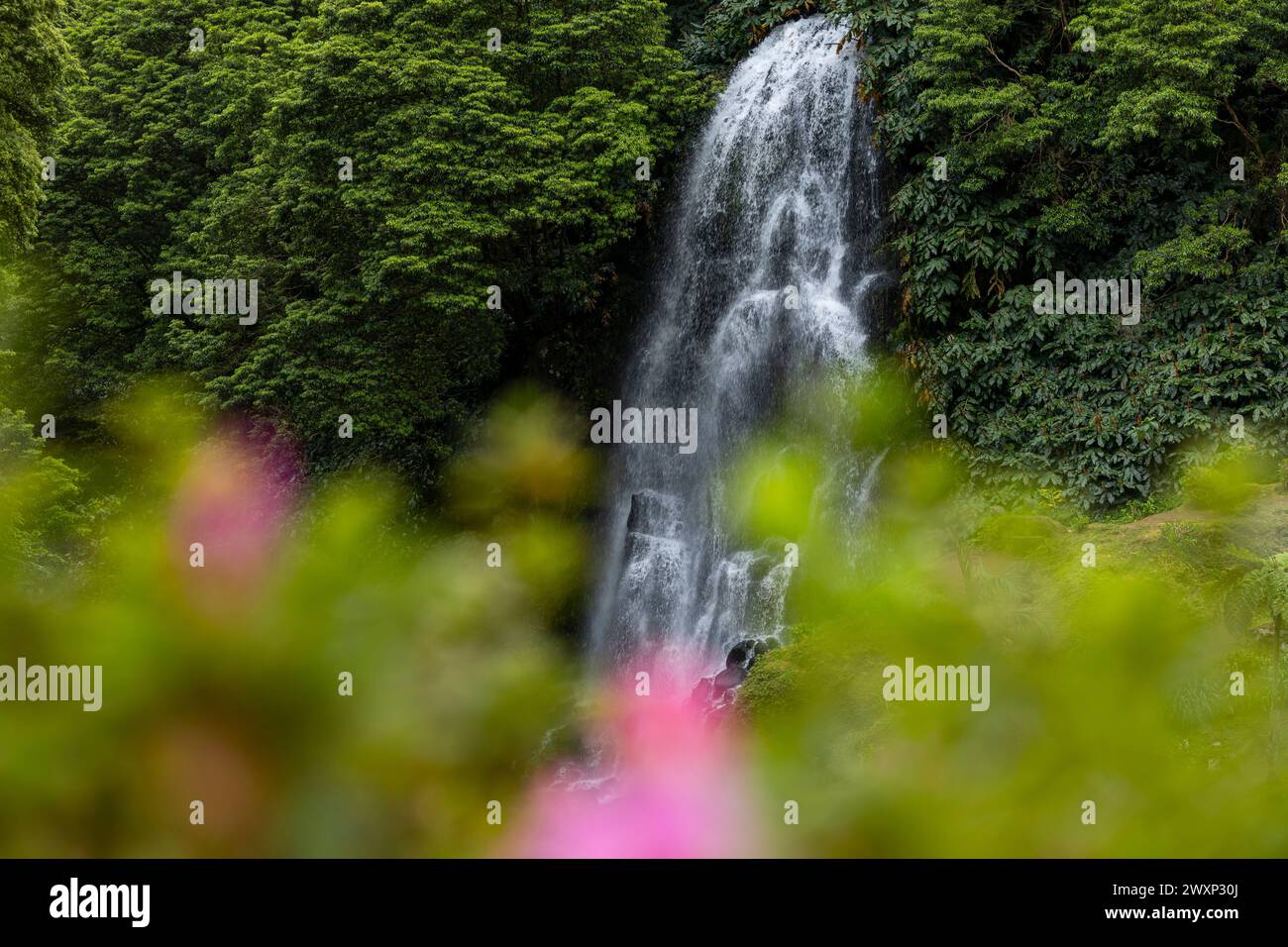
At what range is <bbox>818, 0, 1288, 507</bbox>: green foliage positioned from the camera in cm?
1324

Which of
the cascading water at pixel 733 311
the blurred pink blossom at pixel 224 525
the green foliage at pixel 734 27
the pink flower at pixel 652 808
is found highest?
the green foliage at pixel 734 27

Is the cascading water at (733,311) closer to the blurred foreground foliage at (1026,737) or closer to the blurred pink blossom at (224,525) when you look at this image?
the blurred foreground foliage at (1026,737)

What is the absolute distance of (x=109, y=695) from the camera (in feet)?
3.86

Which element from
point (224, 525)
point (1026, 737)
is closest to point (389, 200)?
point (224, 525)

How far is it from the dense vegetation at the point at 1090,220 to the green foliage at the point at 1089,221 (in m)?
0.03

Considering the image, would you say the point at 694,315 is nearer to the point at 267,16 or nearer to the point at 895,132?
the point at 895,132

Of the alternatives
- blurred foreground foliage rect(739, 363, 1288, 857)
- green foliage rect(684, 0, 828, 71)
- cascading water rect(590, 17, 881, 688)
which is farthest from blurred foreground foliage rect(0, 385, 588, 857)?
green foliage rect(684, 0, 828, 71)

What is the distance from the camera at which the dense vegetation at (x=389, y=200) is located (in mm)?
16156

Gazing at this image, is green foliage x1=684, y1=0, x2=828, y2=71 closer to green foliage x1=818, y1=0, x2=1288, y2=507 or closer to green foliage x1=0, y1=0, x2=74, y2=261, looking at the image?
green foliage x1=818, y1=0, x2=1288, y2=507

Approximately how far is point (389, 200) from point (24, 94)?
15.2 feet

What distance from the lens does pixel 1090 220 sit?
1432 cm

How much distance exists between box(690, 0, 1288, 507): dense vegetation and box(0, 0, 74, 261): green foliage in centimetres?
1065

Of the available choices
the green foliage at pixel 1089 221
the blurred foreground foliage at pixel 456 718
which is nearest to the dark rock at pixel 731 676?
the green foliage at pixel 1089 221

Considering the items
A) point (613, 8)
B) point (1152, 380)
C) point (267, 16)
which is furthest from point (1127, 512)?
point (267, 16)
